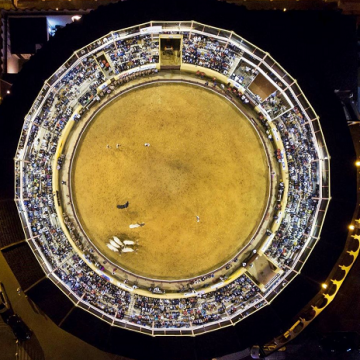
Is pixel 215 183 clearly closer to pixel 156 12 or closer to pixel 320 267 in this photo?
pixel 320 267

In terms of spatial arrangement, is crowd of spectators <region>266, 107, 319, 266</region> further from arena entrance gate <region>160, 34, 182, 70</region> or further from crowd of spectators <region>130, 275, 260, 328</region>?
arena entrance gate <region>160, 34, 182, 70</region>

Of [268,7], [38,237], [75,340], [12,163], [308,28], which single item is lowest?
[75,340]

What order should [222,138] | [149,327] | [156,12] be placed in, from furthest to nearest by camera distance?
1. [222,138]
2. [149,327]
3. [156,12]

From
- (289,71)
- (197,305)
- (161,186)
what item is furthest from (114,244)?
(289,71)

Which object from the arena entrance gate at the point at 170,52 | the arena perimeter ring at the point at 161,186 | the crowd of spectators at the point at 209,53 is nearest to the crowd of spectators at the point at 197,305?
the arena perimeter ring at the point at 161,186

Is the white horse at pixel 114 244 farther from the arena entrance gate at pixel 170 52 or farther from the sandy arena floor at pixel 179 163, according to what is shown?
the arena entrance gate at pixel 170 52

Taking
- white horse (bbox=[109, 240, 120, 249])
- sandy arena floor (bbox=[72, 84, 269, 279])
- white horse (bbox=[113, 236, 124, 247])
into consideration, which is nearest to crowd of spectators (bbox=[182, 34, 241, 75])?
sandy arena floor (bbox=[72, 84, 269, 279])

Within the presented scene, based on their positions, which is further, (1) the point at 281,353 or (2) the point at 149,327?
(1) the point at 281,353

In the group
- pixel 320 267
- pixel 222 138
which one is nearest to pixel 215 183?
pixel 222 138
